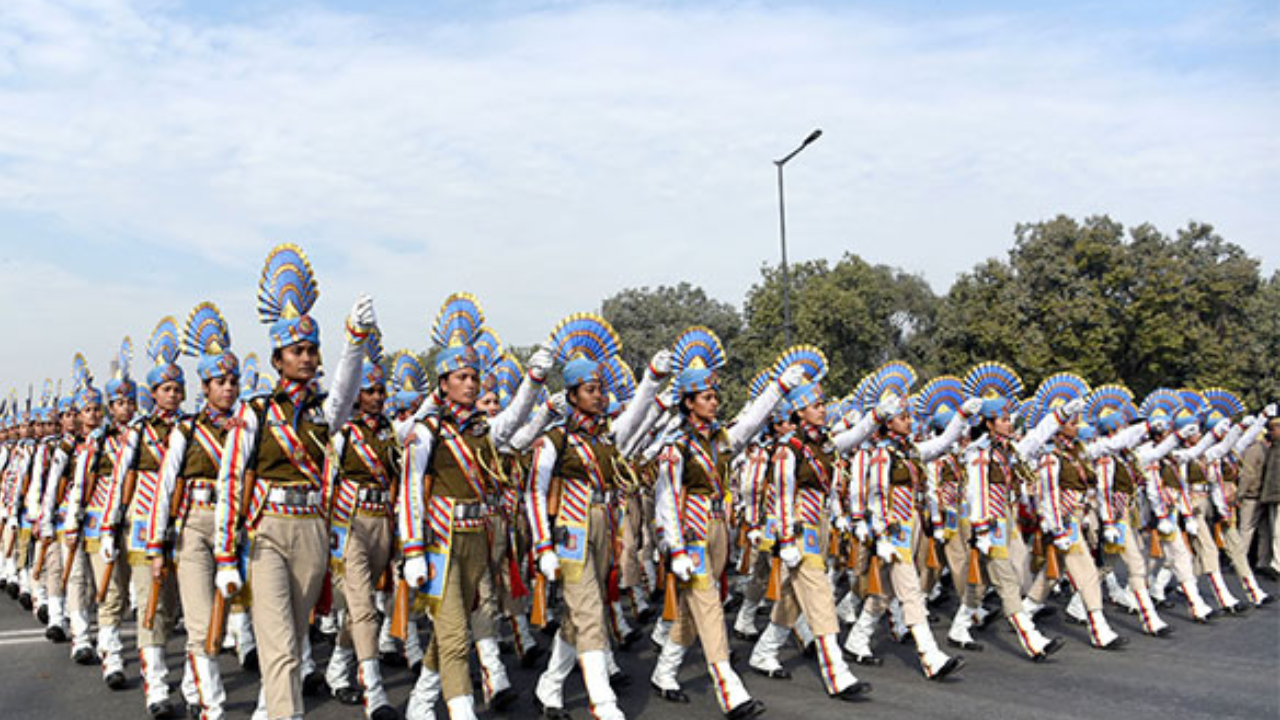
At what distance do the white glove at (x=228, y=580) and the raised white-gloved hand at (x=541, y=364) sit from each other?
226cm

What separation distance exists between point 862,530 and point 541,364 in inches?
131

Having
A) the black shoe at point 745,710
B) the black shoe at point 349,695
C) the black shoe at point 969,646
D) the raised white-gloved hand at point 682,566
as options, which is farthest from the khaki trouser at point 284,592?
the black shoe at point 969,646

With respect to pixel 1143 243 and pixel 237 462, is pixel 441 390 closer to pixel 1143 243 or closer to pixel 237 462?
pixel 237 462

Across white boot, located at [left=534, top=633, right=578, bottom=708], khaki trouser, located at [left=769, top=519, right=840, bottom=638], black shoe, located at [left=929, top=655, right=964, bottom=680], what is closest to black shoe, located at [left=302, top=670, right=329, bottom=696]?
white boot, located at [left=534, top=633, right=578, bottom=708]

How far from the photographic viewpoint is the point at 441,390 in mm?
7008

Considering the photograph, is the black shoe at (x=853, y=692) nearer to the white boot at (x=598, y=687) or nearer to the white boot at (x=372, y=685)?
the white boot at (x=598, y=687)

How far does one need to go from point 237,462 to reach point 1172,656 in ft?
25.8

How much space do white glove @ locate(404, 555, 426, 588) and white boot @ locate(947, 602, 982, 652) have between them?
18.2ft

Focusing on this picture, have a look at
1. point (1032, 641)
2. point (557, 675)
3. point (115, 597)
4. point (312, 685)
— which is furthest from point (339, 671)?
point (1032, 641)

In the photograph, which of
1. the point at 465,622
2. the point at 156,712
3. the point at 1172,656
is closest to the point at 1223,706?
the point at 1172,656

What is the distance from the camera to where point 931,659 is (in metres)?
8.10

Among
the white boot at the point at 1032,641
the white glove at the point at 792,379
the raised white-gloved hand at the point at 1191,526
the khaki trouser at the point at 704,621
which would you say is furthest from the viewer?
the raised white-gloved hand at the point at 1191,526

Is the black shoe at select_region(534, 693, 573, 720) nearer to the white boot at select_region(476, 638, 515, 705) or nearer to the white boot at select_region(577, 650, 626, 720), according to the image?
the white boot at select_region(476, 638, 515, 705)

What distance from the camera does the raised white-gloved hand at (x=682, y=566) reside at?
278 inches
